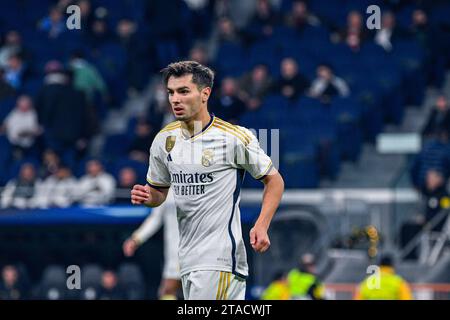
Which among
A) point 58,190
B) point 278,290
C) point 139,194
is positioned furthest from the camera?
point 58,190

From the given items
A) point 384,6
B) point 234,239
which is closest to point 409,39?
point 384,6

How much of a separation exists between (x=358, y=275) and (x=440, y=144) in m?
1.67

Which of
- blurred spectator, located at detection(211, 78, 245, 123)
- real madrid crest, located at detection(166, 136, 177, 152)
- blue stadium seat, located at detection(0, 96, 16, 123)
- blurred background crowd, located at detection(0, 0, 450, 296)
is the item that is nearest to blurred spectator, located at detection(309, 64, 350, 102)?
blurred background crowd, located at detection(0, 0, 450, 296)

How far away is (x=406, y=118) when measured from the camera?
17.0 m

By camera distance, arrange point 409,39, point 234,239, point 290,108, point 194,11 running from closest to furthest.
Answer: point 234,239, point 290,108, point 409,39, point 194,11

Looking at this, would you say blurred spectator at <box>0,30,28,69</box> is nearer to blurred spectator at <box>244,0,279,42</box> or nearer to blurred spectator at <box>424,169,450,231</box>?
blurred spectator at <box>244,0,279,42</box>

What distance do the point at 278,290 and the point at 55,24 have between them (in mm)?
7507

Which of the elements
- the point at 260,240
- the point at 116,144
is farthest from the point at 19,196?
the point at 260,240

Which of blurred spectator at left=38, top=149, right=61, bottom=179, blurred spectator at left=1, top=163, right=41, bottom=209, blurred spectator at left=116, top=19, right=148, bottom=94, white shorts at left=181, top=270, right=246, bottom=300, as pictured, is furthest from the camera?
blurred spectator at left=116, top=19, right=148, bottom=94

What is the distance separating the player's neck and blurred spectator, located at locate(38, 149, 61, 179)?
8.48 metres

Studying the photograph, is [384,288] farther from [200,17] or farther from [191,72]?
[200,17]

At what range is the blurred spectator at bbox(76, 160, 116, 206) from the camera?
563 inches

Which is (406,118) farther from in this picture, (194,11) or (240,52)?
(194,11)

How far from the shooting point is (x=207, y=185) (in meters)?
7.05
